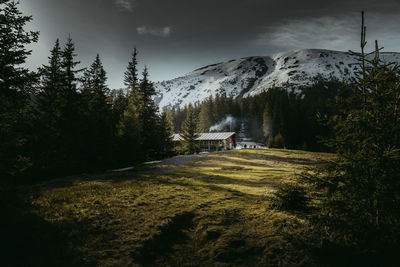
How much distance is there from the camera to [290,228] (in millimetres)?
6918

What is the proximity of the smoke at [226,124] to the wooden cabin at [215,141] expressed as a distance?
140 feet

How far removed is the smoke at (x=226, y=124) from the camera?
111900 millimetres

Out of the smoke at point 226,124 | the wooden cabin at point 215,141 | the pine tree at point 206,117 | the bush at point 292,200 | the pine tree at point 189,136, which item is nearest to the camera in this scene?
the bush at point 292,200

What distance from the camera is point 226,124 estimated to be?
373 ft

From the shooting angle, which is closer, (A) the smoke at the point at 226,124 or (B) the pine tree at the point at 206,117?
(A) the smoke at the point at 226,124

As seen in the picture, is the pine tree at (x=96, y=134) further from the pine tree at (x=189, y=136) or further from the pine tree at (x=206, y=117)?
the pine tree at (x=206, y=117)

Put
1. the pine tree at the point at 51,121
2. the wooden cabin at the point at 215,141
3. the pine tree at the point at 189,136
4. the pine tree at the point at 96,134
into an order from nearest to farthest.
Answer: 1. the pine tree at the point at 51,121
2. the pine tree at the point at 96,134
3. the pine tree at the point at 189,136
4. the wooden cabin at the point at 215,141

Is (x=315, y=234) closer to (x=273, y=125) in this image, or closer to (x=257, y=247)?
(x=257, y=247)

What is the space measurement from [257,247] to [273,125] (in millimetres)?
85201

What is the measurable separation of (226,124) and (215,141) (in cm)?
4882

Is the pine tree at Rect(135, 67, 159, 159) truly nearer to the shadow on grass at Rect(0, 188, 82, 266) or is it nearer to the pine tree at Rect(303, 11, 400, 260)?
the shadow on grass at Rect(0, 188, 82, 266)

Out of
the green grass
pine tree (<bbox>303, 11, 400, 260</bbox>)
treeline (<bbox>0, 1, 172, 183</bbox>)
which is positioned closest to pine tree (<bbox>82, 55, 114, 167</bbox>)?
treeline (<bbox>0, 1, 172, 183</bbox>)

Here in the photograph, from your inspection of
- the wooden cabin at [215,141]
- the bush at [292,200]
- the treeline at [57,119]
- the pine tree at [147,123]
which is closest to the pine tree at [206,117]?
the wooden cabin at [215,141]

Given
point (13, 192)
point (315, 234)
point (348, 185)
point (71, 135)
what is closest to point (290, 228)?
point (315, 234)
